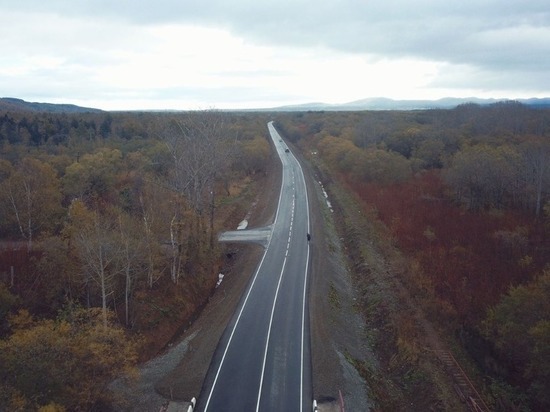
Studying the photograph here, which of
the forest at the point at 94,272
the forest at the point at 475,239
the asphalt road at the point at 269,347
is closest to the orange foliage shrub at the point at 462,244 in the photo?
the forest at the point at 475,239

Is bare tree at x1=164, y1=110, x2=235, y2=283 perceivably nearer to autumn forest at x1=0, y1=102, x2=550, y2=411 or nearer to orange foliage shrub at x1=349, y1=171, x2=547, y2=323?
autumn forest at x1=0, y1=102, x2=550, y2=411

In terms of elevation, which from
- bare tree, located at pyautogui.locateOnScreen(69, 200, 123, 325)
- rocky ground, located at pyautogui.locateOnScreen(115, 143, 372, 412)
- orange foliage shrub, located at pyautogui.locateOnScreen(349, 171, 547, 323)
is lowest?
rocky ground, located at pyautogui.locateOnScreen(115, 143, 372, 412)

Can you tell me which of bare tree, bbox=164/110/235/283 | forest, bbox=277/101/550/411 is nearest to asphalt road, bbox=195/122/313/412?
forest, bbox=277/101/550/411

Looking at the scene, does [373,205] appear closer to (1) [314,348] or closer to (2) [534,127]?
(1) [314,348]

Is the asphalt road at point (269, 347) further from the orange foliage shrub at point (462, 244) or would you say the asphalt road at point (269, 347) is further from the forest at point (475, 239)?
the orange foliage shrub at point (462, 244)

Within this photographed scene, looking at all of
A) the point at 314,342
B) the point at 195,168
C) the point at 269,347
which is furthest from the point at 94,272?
the point at 195,168

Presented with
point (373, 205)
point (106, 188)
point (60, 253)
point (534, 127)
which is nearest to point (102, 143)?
point (106, 188)

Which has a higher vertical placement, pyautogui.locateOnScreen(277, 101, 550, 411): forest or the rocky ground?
pyautogui.locateOnScreen(277, 101, 550, 411): forest
